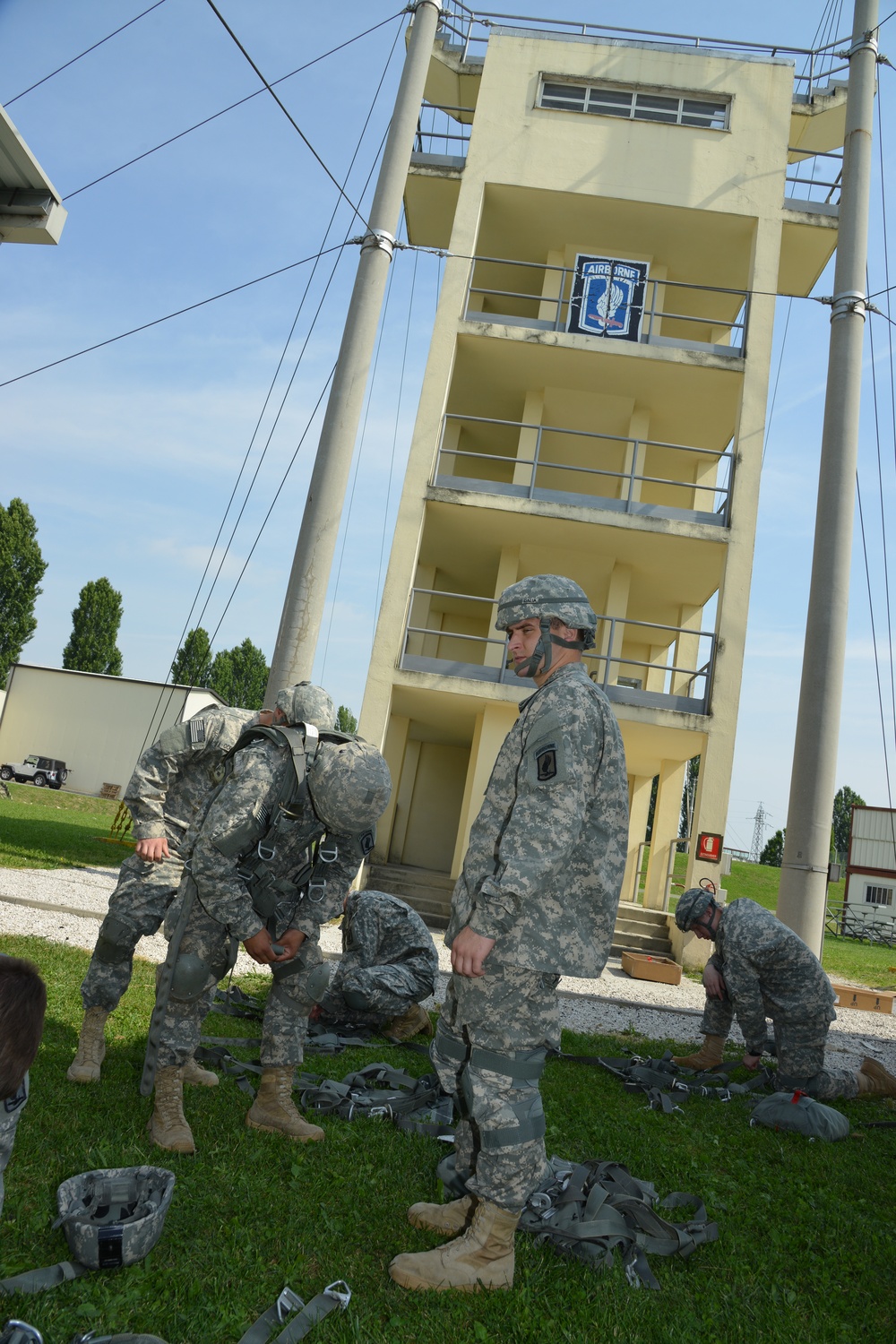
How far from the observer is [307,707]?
13.3 feet

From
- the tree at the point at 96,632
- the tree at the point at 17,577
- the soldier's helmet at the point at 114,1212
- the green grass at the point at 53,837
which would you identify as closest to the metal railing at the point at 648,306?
the green grass at the point at 53,837

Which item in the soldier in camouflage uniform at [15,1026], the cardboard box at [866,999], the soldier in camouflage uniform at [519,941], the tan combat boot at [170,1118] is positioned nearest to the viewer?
the soldier in camouflage uniform at [15,1026]

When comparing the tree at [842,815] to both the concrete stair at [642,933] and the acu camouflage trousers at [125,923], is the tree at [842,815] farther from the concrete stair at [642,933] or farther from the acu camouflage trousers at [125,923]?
the acu camouflage trousers at [125,923]

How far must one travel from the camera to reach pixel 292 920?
399 centimetres

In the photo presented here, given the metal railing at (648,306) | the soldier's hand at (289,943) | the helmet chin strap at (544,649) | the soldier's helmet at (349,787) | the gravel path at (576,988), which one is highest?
the metal railing at (648,306)

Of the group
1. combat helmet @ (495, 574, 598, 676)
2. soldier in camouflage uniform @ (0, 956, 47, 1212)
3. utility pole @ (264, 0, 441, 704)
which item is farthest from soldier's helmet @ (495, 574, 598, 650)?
utility pole @ (264, 0, 441, 704)

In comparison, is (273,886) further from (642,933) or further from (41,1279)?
(642,933)

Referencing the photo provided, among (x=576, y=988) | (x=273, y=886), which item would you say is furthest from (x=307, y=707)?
(x=576, y=988)

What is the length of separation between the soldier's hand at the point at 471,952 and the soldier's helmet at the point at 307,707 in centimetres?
134

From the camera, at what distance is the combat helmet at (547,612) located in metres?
3.47

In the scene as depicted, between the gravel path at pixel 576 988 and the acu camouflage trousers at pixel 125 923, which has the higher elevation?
the acu camouflage trousers at pixel 125 923

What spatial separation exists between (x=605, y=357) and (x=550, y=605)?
1266cm

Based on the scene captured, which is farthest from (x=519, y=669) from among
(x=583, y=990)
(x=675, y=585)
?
(x=675, y=585)

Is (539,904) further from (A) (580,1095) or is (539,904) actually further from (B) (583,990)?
(B) (583,990)
